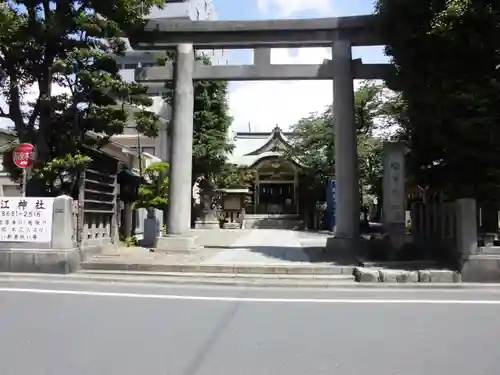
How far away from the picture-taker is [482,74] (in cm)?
1127

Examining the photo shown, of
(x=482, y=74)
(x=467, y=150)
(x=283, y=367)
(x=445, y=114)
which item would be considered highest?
(x=482, y=74)

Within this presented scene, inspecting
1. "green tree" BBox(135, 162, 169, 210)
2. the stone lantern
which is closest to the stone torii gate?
"green tree" BBox(135, 162, 169, 210)

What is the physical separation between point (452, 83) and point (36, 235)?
10376mm

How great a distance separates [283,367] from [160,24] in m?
12.4

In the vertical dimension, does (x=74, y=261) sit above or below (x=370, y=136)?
below

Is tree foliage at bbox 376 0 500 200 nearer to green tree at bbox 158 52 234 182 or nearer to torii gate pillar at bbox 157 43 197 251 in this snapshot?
torii gate pillar at bbox 157 43 197 251

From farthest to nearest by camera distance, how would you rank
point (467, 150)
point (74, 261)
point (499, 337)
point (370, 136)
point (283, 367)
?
point (370, 136) → point (74, 261) → point (467, 150) → point (499, 337) → point (283, 367)

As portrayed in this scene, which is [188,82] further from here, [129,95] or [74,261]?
[74,261]

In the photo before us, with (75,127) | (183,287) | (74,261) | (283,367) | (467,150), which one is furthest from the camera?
(75,127)

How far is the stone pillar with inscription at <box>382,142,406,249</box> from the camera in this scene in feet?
44.3

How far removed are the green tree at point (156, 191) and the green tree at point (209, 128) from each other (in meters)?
4.87

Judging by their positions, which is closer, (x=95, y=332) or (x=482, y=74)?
(x=95, y=332)

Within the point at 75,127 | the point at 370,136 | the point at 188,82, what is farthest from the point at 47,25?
the point at 370,136

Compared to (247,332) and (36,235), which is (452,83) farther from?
(36,235)
